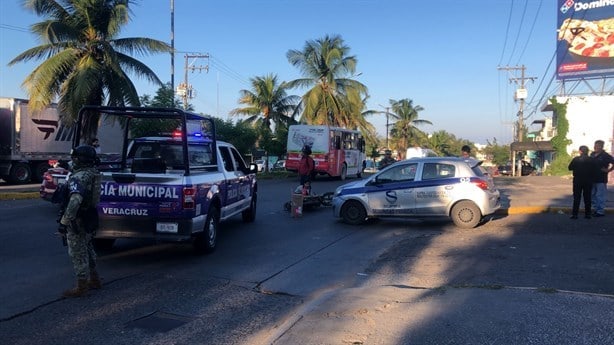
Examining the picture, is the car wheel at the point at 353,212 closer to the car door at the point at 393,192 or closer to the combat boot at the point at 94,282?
the car door at the point at 393,192

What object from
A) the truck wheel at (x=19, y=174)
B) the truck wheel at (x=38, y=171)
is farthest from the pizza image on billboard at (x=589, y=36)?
the truck wheel at (x=19, y=174)

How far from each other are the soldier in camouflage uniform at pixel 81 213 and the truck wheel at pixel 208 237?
2293 millimetres

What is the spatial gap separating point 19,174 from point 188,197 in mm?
20360

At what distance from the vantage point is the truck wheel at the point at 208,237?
27.2 ft

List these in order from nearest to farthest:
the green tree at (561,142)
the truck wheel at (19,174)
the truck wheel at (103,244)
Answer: the truck wheel at (103,244)
the truck wheel at (19,174)
the green tree at (561,142)

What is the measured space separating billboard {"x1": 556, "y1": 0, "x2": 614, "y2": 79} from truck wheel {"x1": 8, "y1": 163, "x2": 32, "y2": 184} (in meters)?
33.2

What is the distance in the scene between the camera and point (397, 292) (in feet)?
19.6

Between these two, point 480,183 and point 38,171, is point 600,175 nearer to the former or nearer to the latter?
point 480,183

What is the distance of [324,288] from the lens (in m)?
6.59

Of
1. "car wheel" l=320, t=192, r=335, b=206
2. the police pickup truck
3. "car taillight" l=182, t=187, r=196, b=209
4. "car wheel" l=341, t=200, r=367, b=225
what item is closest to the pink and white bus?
"car wheel" l=320, t=192, r=335, b=206

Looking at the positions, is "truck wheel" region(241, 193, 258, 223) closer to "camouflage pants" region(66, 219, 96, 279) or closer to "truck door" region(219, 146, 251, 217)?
"truck door" region(219, 146, 251, 217)

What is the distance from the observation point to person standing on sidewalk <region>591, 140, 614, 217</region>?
12078mm

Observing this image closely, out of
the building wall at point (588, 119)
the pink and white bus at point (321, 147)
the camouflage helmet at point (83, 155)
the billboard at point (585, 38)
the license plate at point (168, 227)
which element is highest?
the billboard at point (585, 38)

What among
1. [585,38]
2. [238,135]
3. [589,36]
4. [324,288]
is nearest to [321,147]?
[238,135]
